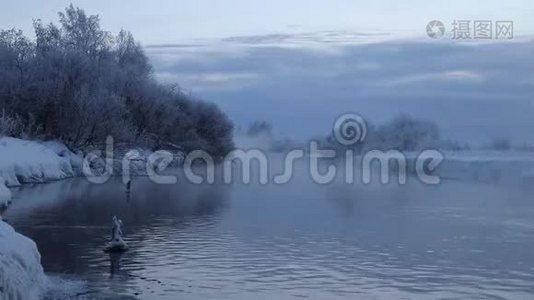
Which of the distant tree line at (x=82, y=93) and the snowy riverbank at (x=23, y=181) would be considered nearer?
the snowy riverbank at (x=23, y=181)

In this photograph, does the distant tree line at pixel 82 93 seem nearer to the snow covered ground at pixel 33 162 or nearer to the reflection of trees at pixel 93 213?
the snow covered ground at pixel 33 162

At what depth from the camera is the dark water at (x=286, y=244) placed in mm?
17609

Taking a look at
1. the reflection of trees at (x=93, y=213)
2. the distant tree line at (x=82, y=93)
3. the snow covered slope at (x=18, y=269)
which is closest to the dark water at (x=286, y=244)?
the reflection of trees at (x=93, y=213)

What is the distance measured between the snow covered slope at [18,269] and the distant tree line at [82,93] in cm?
3989

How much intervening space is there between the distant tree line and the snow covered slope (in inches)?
1570

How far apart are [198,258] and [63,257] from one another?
3.34 m

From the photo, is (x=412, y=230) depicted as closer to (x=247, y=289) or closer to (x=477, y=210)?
(x=477, y=210)

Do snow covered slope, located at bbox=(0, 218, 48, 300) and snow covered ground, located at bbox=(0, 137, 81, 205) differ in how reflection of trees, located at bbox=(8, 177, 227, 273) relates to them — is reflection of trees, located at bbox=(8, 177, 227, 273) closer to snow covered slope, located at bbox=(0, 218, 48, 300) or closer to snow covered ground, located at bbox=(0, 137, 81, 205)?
snow covered ground, located at bbox=(0, 137, 81, 205)

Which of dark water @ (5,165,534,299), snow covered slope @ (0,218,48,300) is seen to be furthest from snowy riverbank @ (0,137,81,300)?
dark water @ (5,165,534,299)

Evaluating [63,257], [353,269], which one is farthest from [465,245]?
[63,257]

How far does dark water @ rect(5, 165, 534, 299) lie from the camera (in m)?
17.6

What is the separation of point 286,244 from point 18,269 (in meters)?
11.2

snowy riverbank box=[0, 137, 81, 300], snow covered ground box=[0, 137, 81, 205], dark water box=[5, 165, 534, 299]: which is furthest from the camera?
snow covered ground box=[0, 137, 81, 205]

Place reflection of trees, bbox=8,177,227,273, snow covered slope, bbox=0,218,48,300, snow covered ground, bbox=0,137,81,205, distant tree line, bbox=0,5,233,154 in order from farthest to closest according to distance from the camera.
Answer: distant tree line, bbox=0,5,233,154 < snow covered ground, bbox=0,137,81,205 < reflection of trees, bbox=8,177,227,273 < snow covered slope, bbox=0,218,48,300
